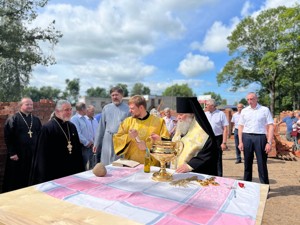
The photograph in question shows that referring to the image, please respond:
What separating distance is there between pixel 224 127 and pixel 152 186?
4641mm

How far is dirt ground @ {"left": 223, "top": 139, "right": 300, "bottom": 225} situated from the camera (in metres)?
4.00

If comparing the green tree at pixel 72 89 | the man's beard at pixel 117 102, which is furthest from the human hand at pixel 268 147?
the green tree at pixel 72 89

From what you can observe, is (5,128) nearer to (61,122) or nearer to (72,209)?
(61,122)

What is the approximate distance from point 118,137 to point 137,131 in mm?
244

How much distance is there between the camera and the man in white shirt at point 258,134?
4.91m

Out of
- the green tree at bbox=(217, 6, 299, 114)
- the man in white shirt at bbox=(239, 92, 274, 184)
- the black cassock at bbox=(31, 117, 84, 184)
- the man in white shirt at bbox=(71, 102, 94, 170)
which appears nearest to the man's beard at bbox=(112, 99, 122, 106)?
the black cassock at bbox=(31, 117, 84, 184)

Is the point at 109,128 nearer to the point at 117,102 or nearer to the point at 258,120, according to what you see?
the point at 117,102

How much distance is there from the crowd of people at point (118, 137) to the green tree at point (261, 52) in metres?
27.1

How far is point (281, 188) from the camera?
5.57 meters

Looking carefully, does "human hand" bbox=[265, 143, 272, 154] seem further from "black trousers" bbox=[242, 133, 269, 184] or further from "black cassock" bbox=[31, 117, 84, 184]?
"black cassock" bbox=[31, 117, 84, 184]

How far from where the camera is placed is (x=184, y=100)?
2.89 meters

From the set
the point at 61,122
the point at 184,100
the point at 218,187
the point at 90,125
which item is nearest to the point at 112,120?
the point at 61,122

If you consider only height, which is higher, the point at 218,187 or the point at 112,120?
the point at 112,120

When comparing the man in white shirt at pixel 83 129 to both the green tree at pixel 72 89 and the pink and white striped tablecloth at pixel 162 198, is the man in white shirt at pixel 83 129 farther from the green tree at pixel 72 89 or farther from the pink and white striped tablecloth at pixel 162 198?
the green tree at pixel 72 89
